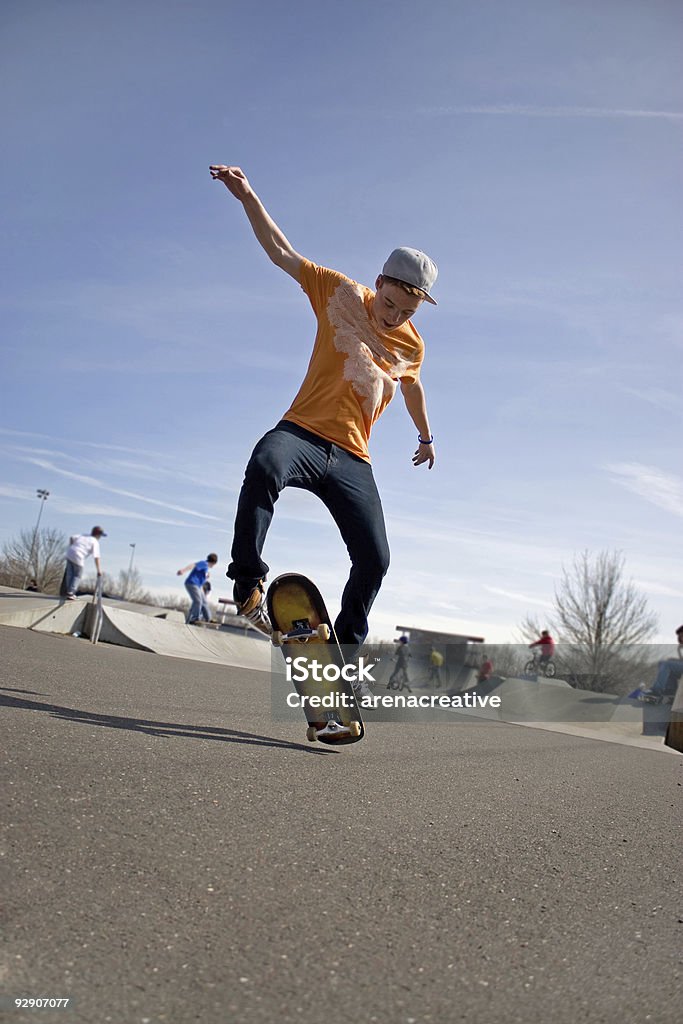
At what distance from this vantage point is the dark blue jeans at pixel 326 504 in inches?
133

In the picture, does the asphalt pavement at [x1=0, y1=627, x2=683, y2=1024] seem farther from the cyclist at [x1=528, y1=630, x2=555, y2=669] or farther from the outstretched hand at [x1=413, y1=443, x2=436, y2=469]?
the cyclist at [x1=528, y1=630, x2=555, y2=669]

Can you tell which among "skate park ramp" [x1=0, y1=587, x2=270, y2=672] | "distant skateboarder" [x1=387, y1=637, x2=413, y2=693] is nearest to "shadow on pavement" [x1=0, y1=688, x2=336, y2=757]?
"skate park ramp" [x1=0, y1=587, x2=270, y2=672]

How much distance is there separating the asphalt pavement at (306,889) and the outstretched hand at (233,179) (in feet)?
8.33

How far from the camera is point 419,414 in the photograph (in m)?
4.71

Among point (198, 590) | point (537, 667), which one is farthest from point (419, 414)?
point (537, 667)

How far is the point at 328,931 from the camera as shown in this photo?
47.9 inches

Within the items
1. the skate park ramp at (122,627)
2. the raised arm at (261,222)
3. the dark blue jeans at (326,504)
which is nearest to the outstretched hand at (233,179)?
the raised arm at (261,222)

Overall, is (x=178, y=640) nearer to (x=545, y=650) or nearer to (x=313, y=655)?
(x=313, y=655)

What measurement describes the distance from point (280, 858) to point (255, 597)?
6.54ft

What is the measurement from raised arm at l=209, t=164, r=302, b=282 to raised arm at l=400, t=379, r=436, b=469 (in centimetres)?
89

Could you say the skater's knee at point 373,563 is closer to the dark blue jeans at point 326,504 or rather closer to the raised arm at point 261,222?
the dark blue jeans at point 326,504

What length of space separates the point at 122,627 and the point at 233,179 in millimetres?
8116

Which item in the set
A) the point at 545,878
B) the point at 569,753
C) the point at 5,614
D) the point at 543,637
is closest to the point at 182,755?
the point at 545,878

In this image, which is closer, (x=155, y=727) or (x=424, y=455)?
(x=155, y=727)
